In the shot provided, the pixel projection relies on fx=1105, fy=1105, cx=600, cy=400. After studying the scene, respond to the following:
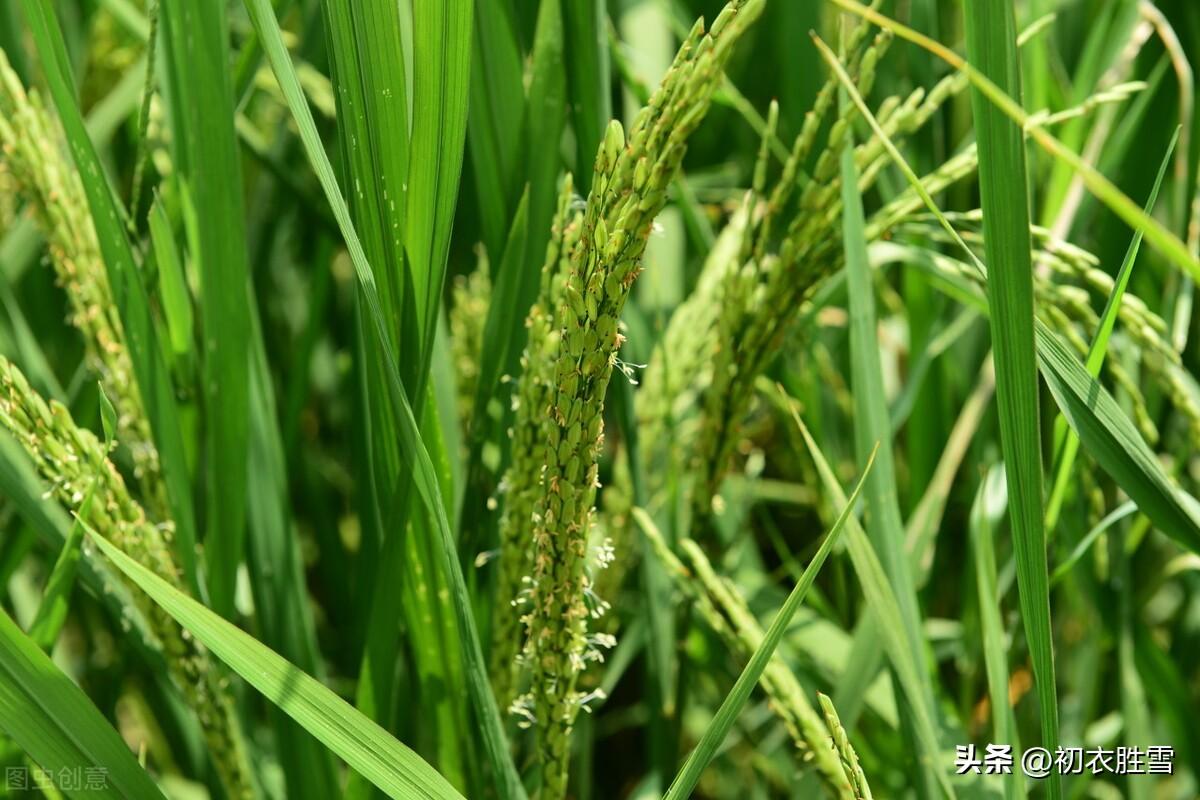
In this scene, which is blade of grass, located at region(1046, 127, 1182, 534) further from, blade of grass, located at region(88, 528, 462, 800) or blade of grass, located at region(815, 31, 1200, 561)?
blade of grass, located at region(88, 528, 462, 800)

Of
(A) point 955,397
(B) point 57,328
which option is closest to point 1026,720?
(A) point 955,397

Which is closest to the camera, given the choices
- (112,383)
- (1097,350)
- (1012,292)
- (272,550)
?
(1012,292)

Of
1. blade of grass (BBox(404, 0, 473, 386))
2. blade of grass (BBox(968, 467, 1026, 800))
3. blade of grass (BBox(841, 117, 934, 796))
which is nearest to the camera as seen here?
blade of grass (BBox(404, 0, 473, 386))

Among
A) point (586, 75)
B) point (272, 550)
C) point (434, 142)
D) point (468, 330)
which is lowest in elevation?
point (272, 550)

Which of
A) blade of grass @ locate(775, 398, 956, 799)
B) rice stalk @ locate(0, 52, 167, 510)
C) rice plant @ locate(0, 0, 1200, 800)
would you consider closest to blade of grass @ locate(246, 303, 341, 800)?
rice plant @ locate(0, 0, 1200, 800)

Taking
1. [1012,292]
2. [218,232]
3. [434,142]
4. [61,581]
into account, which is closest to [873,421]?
[1012,292]

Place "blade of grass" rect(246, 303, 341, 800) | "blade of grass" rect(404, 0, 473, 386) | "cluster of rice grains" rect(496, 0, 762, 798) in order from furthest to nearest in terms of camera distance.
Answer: "blade of grass" rect(246, 303, 341, 800)
"blade of grass" rect(404, 0, 473, 386)
"cluster of rice grains" rect(496, 0, 762, 798)

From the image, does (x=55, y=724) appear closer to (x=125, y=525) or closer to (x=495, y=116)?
(x=125, y=525)

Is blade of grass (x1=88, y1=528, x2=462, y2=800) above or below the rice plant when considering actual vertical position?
below
